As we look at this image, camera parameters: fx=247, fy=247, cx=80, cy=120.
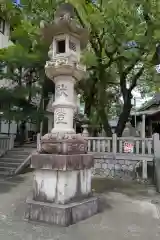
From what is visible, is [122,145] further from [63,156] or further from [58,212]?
[58,212]

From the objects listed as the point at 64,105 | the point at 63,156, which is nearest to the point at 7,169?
the point at 64,105

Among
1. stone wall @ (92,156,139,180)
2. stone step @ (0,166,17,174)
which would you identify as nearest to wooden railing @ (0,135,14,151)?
stone step @ (0,166,17,174)

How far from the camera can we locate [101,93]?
1508 cm

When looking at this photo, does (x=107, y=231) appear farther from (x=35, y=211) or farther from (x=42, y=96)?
(x=42, y=96)

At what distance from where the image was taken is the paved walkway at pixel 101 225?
4785 mm

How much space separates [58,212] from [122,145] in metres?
7.40

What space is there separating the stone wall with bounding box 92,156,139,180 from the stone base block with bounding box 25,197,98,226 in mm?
6470

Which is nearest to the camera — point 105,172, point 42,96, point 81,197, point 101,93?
point 81,197

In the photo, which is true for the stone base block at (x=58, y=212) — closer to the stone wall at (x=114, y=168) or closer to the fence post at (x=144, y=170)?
the fence post at (x=144, y=170)

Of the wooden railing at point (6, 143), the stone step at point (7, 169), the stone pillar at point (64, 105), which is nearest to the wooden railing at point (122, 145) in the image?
the stone step at point (7, 169)

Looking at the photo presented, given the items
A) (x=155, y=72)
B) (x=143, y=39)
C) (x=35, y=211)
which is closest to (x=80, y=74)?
(x=35, y=211)

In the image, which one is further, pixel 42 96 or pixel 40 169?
pixel 42 96

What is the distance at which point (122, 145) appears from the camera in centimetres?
1229

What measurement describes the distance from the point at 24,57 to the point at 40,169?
29.9 ft
